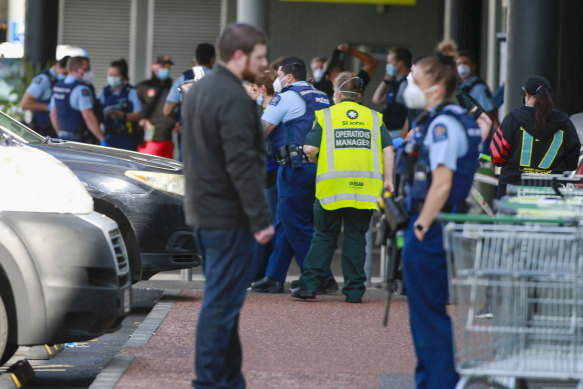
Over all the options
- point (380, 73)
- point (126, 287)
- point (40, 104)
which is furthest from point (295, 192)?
point (380, 73)

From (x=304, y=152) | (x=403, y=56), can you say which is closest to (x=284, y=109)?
(x=304, y=152)

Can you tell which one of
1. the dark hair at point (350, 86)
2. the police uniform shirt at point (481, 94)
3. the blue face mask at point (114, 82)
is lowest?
the dark hair at point (350, 86)

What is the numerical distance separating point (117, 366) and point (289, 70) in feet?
12.9

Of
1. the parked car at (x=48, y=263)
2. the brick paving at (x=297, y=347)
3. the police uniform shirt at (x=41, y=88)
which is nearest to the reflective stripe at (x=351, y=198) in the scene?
the brick paving at (x=297, y=347)

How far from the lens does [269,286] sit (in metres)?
10.4

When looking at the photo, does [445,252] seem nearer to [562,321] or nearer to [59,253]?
[562,321]

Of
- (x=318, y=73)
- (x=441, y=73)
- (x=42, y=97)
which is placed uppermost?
(x=318, y=73)

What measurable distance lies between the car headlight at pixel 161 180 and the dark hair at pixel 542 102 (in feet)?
9.09

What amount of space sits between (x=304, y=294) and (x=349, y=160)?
1.24 metres

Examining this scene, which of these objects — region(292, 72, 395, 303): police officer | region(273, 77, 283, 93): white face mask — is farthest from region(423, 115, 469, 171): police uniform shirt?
region(273, 77, 283, 93): white face mask

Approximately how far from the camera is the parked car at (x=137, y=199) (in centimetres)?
898

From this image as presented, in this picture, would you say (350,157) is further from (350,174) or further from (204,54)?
(204,54)

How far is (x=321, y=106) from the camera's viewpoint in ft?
33.3

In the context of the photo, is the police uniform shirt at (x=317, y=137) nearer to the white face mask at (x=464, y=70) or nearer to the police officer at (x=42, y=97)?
the white face mask at (x=464, y=70)
